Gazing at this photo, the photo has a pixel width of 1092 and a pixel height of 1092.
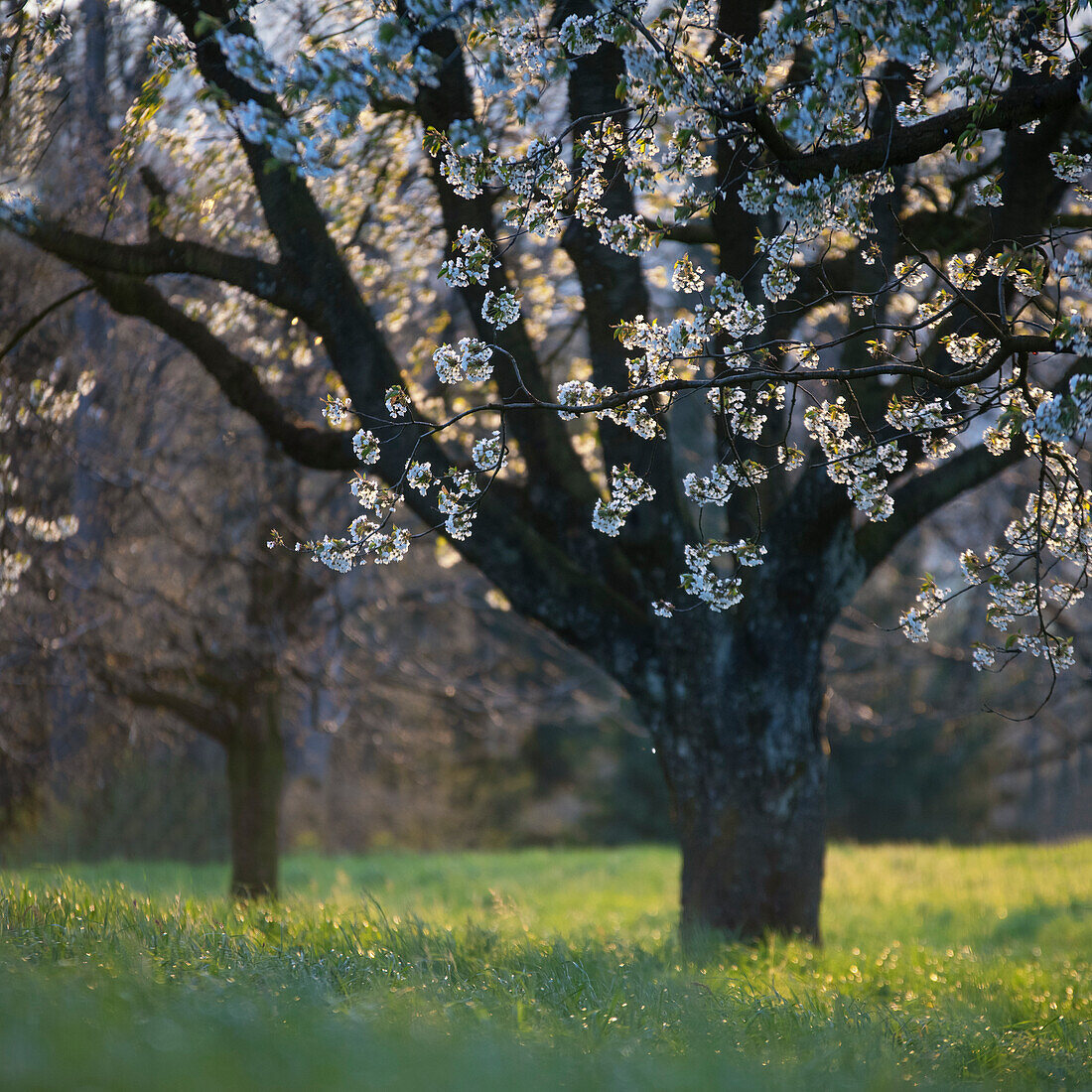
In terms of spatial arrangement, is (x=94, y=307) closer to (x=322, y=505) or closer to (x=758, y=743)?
(x=322, y=505)

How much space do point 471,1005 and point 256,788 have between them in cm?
713

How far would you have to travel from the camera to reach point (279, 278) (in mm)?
5668

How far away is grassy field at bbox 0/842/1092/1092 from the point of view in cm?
263

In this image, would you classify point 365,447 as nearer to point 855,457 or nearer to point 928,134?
point 855,457

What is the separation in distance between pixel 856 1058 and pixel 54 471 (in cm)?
796

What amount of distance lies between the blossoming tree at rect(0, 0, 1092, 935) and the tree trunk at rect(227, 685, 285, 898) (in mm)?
4137

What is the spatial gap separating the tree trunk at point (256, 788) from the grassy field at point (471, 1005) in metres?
3.82

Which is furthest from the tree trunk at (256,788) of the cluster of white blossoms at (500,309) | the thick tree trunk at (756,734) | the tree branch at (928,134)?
the tree branch at (928,134)

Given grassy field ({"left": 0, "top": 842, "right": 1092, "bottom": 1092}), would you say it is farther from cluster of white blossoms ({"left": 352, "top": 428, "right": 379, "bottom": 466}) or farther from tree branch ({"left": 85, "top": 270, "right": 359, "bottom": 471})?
tree branch ({"left": 85, "top": 270, "right": 359, "bottom": 471})

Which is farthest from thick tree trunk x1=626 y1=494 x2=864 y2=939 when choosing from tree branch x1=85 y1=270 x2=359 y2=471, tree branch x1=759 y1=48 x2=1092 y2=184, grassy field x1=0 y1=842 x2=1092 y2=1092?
tree branch x1=85 y1=270 x2=359 y2=471


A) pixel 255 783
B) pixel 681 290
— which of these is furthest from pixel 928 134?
pixel 255 783

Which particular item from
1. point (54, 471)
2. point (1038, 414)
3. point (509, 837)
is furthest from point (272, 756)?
point (509, 837)

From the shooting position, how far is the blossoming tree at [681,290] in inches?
163

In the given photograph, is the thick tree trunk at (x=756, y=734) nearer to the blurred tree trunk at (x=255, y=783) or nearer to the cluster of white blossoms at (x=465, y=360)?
the cluster of white blossoms at (x=465, y=360)
